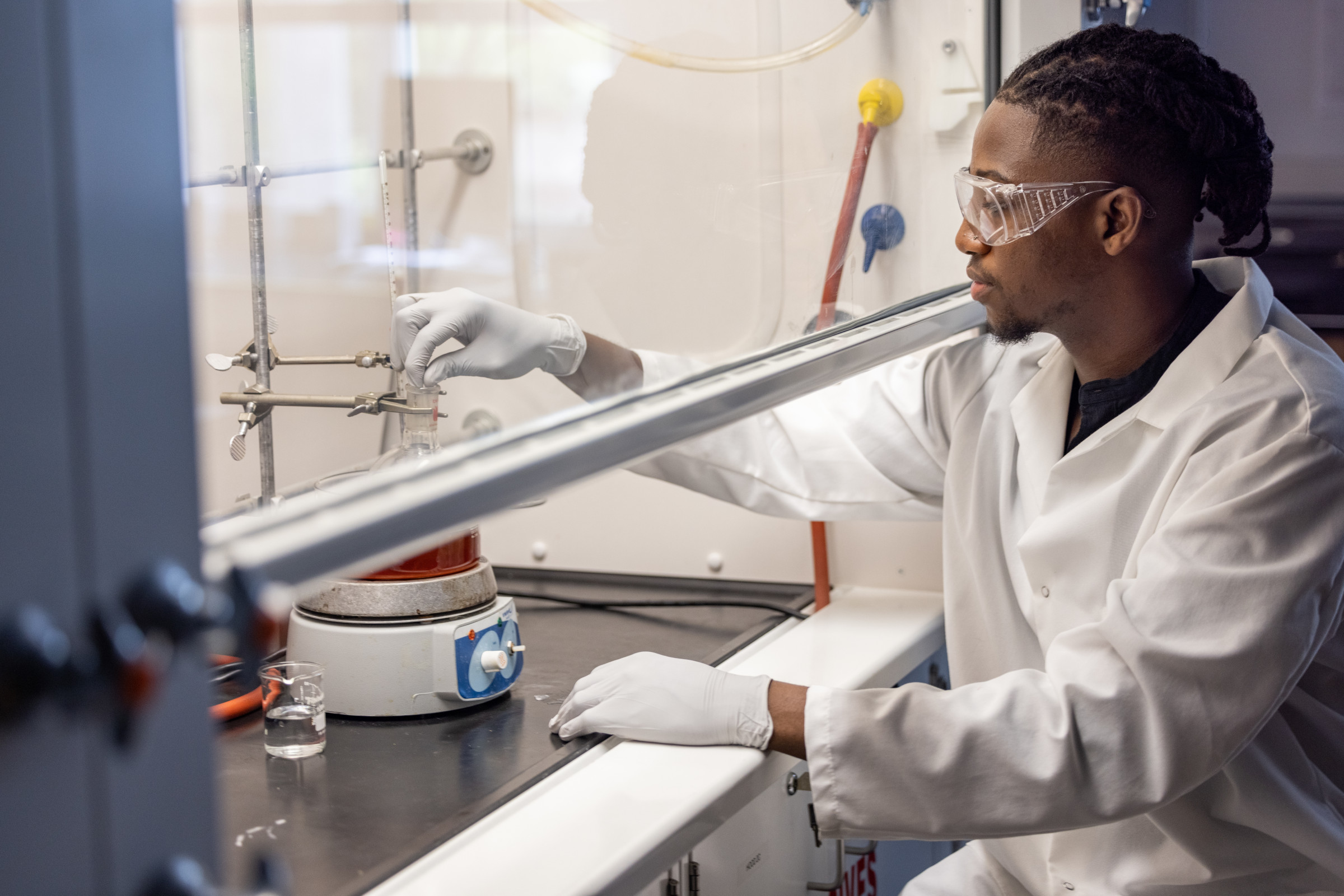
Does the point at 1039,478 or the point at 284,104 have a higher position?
the point at 284,104

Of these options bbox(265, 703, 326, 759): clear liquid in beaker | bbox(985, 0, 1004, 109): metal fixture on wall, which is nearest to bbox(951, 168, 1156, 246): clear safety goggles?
bbox(985, 0, 1004, 109): metal fixture on wall

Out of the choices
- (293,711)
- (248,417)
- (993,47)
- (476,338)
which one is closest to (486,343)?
(476,338)

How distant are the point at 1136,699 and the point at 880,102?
103 cm

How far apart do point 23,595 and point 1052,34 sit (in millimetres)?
1894

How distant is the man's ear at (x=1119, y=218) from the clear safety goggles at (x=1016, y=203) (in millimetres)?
11

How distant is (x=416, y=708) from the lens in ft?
4.63

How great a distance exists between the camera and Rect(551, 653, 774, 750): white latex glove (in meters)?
1.30

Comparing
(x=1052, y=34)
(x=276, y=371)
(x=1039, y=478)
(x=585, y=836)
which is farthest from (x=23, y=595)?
(x=1052, y=34)

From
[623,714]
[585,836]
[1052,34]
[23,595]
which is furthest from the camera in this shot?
[1052,34]

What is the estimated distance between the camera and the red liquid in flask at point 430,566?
55.6 inches

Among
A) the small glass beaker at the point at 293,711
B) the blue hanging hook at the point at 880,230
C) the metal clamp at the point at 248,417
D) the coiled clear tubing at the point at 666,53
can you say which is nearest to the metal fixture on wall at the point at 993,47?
the blue hanging hook at the point at 880,230

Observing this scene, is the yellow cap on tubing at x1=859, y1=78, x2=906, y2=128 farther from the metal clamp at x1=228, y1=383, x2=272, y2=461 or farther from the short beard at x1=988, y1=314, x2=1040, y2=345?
the metal clamp at x1=228, y1=383, x2=272, y2=461

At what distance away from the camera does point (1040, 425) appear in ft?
5.26

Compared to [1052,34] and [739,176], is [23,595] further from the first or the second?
[1052,34]
